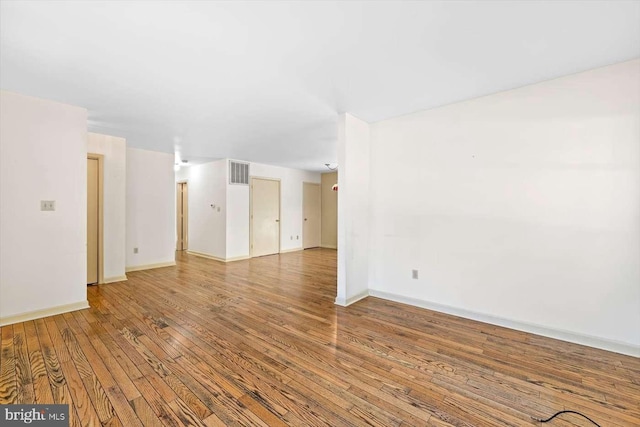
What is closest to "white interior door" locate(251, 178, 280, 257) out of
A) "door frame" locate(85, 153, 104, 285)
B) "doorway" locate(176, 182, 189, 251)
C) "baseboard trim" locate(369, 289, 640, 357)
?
"doorway" locate(176, 182, 189, 251)

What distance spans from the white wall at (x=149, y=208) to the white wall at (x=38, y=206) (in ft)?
6.41

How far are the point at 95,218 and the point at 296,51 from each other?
4.25 m

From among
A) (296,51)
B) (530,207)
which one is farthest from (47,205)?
(530,207)

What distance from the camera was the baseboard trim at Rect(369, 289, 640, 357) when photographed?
2.25 metres

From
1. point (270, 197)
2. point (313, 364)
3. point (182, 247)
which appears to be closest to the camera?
point (313, 364)

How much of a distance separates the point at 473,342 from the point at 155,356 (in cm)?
276

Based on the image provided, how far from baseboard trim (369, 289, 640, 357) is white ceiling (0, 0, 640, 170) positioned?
2.37 metres

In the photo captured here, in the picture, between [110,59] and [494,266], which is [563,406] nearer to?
[494,266]

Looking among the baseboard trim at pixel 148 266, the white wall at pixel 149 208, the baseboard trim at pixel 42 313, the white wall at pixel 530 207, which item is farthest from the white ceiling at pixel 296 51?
the baseboard trim at pixel 148 266

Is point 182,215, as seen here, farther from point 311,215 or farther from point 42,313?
point 42,313

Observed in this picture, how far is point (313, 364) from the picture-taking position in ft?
6.81

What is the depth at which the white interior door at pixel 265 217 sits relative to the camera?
676cm

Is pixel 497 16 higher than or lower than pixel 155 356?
higher

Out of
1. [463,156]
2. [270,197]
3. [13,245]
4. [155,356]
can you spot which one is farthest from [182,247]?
[463,156]
